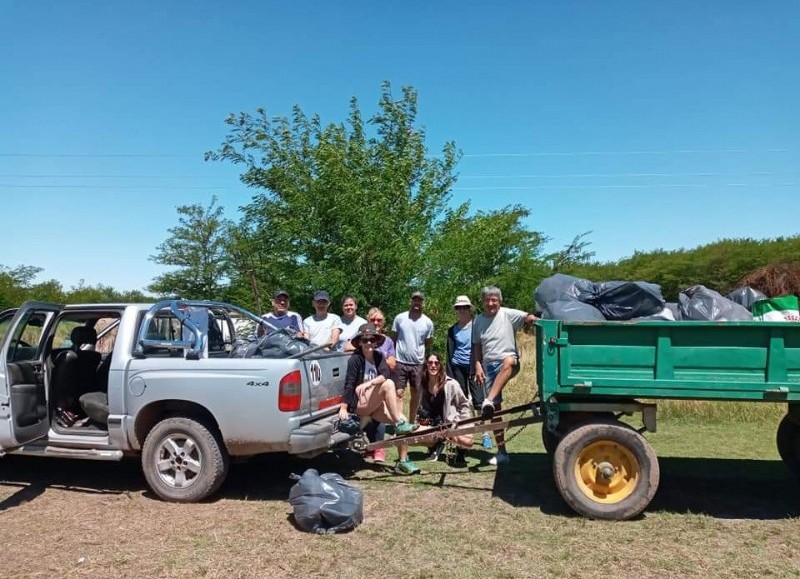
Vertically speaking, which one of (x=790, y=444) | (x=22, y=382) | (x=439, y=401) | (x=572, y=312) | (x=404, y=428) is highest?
(x=572, y=312)

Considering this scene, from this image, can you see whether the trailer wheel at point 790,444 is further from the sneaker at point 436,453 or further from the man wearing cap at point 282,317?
the man wearing cap at point 282,317

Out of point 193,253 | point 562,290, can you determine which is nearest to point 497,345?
point 562,290

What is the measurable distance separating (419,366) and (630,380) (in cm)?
→ 303

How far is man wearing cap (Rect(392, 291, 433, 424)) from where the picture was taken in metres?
7.59

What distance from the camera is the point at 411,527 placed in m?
5.02

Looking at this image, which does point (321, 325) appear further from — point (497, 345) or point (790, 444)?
point (790, 444)

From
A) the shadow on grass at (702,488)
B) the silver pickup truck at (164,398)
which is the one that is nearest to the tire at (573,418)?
the shadow on grass at (702,488)

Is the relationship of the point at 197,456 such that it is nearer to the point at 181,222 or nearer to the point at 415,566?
the point at 415,566

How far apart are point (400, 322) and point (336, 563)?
3.76 metres

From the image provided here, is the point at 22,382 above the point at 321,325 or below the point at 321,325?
below

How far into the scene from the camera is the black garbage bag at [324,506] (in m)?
4.88

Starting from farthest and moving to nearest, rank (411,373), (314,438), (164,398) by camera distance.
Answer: (411,373) → (164,398) → (314,438)

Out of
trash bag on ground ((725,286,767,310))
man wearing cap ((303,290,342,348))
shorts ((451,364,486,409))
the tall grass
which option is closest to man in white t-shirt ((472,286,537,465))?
shorts ((451,364,486,409))

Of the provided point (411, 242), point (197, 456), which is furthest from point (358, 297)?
point (197, 456)
